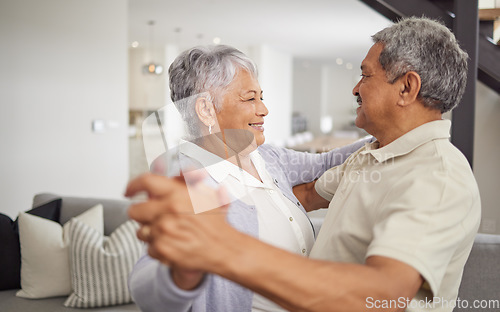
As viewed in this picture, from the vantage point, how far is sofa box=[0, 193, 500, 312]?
1.82 meters

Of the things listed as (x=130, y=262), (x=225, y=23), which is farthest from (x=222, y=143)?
(x=225, y=23)

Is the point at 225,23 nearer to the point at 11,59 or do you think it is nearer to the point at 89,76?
the point at 89,76

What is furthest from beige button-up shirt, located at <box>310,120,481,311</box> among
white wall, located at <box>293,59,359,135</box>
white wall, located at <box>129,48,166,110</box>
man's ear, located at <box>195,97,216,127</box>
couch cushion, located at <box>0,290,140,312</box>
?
white wall, located at <box>293,59,359,135</box>

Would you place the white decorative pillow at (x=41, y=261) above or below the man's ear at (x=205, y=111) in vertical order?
below

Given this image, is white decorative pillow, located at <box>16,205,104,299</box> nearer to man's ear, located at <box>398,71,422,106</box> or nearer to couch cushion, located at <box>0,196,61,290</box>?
couch cushion, located at <box>0,196,61,290</box>

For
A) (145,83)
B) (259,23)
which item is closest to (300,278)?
(259,23)

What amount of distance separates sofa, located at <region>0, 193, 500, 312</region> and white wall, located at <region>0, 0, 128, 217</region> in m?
1.38

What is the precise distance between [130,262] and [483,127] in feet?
9.35

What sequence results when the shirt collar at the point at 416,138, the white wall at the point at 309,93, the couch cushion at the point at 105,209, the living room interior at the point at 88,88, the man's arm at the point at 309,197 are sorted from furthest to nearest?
1. the white wall at the point at 309,93
2. the living room interior at the point at 88,88
3. the couch cushion at the point at 105,209
4. the man's arm at the point at 309,197
5. the shirt collar at the point at 416,138

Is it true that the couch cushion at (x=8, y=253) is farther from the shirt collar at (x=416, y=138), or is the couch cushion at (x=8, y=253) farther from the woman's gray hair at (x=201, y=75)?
the shirt collar at (x=416, y=138)

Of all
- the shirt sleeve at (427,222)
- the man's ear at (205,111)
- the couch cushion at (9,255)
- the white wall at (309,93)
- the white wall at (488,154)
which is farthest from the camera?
the white wall at (309,93)

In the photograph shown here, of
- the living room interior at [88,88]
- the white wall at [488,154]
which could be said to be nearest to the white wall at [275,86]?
the living room interior at [88,88]

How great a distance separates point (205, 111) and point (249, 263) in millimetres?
849

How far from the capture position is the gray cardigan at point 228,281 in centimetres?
72
